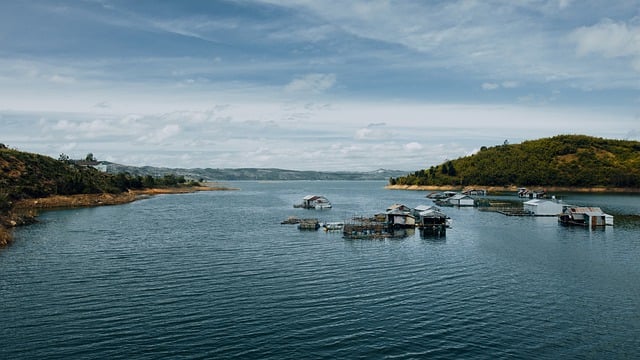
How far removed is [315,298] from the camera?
4062 centimetres

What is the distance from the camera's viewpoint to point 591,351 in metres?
30.5

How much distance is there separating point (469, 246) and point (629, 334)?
35.4 metres

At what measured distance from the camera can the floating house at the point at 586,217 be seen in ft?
300

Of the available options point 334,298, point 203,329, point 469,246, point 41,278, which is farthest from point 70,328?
point 469,246

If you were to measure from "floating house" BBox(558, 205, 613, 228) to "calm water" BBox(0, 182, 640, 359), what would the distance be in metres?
18.7

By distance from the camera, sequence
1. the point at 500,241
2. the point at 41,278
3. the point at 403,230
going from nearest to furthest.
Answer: the point at 41,278
the point at 500,241
the point at 403,230

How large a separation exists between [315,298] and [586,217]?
7289 centimetres

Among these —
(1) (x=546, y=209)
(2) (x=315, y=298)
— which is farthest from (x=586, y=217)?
(2) (x=315, y=298)

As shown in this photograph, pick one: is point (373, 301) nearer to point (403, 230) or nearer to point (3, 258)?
point (3, 258)

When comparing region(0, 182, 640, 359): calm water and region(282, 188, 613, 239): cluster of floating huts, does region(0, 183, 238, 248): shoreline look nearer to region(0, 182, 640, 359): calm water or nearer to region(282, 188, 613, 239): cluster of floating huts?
region(0, 182, 640, 359): calm water

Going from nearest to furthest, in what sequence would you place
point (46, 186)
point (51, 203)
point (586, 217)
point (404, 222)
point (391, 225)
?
point (391, 225), point (404, 222), point (586, 217), point (51, 203), point (46, 186)

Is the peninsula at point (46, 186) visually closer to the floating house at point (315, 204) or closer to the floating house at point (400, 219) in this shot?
the floating house at point (315, 204)

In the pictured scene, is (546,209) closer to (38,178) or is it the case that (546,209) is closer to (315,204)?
(315,204)

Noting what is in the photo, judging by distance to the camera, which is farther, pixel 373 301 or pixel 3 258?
pixel 3 258
